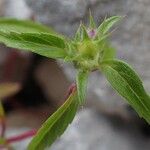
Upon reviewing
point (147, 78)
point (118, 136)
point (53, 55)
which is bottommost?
point (118, 136)

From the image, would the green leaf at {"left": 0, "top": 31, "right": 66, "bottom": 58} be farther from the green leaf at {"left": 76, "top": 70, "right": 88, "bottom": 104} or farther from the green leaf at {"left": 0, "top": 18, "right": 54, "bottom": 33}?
the green leaf at {"left": 0, "top": 18, "right": 54, "bottom": 33}

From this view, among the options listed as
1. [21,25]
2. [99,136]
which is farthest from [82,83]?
[99,136]

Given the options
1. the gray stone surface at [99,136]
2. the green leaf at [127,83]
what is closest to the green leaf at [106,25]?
the green leaf at [127,83]

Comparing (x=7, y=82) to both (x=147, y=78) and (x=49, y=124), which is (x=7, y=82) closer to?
(x=147, y=78)

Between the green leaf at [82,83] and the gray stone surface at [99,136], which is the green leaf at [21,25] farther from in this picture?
the gray stone surface at [99,136]

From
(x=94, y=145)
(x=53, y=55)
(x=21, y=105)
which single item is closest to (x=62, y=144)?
(x=94, y=145)
